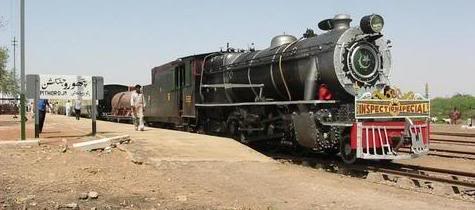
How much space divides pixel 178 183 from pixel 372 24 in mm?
6119

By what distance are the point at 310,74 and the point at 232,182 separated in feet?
14.7

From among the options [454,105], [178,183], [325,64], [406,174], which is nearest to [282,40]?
[325,64]

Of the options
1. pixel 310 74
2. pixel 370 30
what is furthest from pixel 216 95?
pixel 370 30

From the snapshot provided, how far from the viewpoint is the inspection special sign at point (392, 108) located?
41.5 feet

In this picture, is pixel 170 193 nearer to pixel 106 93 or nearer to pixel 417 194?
pixel 417 194

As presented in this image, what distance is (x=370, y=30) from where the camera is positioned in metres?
13.5

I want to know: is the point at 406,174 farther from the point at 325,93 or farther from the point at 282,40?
the point at 282,40

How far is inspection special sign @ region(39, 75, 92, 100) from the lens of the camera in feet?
57.3

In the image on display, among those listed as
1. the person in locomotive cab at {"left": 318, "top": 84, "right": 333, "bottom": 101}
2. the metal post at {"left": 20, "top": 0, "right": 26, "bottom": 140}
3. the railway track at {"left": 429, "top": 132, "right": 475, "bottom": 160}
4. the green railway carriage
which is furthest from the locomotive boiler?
the metal post at {"left": 20, "top": 0, "right": 26, "bottom": 140}

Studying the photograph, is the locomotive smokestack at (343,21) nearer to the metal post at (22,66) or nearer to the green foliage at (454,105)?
the metal post at (22,66)

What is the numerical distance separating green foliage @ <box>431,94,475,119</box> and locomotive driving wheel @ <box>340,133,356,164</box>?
126 feet

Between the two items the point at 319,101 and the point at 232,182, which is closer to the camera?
the point at 232,182

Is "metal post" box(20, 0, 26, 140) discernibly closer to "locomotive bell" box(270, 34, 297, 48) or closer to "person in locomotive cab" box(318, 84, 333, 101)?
"locomotive bell" box(270, 34, 297, 48)

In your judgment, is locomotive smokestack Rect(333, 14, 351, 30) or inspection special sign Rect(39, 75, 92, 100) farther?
inspection special sign Rect(39, 75, 92, 100)
